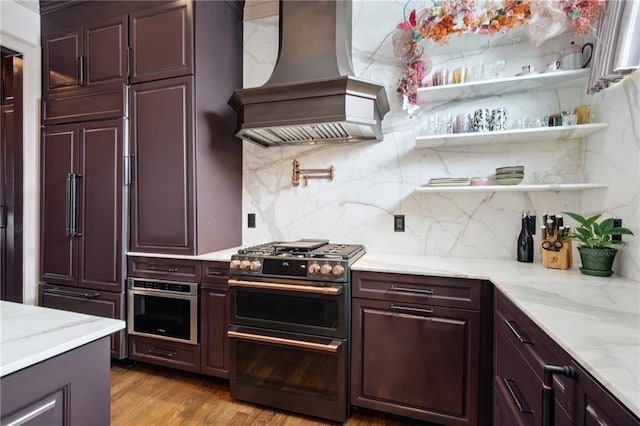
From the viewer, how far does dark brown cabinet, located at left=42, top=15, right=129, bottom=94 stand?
2.40 m

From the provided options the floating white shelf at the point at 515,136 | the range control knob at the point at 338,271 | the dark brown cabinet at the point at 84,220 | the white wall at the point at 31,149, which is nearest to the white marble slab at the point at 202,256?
the dark brown cabinet at the point at 84,220

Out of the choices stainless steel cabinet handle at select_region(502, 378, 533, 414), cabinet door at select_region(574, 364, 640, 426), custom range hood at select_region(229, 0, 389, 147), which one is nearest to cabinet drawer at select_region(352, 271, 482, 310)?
stainless steel cabinet handle at select_region(502, 378, 533, 414)

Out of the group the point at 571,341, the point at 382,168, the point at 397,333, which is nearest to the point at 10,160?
the point at 382,168

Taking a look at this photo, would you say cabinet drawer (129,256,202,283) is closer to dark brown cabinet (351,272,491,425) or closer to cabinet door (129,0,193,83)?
dark brown cabinet (351,272,491,425)

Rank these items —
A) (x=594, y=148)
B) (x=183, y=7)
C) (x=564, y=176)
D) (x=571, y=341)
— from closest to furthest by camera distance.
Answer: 1. (x=571, y=341)
2. (x=594, y=148)
3. (x=564, y=176)
4. (x=183, y=7)

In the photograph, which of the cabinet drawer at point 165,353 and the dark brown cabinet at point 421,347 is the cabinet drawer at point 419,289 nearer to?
the dark brown cabinet at point 421,347

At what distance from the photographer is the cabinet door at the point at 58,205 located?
8.29 feet

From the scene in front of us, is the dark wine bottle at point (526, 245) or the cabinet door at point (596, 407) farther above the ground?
the dark wine bottle at point (526, 245)

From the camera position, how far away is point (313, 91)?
2.01m

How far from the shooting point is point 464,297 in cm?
167

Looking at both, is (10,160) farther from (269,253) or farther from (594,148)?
(594,148)

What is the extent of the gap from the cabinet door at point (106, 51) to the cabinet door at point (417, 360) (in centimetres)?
251

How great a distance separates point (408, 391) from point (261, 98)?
2.05 metres

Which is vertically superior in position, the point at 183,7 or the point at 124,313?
the point at 183,7
